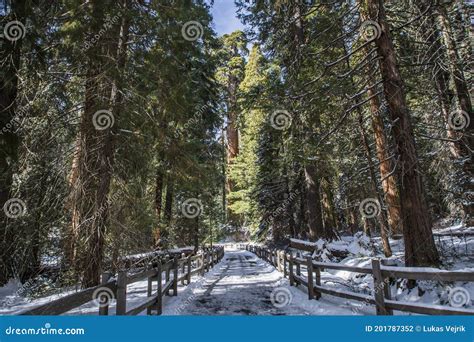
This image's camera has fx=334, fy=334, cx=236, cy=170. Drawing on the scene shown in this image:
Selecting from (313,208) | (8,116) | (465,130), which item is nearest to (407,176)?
(465,130)

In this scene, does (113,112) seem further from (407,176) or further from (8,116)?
(407,176)

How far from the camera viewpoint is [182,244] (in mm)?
25469

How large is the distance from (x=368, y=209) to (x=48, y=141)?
1474cm

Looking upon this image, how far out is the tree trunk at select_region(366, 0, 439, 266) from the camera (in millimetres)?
7230

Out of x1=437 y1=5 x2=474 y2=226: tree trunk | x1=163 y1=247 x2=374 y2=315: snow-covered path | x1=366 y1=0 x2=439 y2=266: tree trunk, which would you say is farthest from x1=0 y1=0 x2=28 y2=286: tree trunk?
x1=437 y1=5 x2=474 y2=226: tree trunk

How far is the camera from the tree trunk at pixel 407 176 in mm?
7230

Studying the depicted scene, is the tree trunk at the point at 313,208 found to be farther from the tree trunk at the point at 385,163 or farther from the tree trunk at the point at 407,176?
the tree trunk at the point at 407,176

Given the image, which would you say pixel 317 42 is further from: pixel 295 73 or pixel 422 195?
pixel 422 195

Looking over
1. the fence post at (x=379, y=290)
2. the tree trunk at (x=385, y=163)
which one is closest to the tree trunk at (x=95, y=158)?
the fence post at (x=379, y=290)

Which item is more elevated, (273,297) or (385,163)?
(385,163)

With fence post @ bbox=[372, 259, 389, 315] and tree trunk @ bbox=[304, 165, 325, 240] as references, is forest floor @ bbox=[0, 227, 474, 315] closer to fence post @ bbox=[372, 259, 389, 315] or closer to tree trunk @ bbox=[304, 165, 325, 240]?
fence post @ bbox=[372, 259, 389, 315]

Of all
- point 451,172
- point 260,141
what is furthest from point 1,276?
point 260,141

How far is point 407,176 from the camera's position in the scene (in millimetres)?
7465

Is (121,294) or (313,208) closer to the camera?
(121,294)
